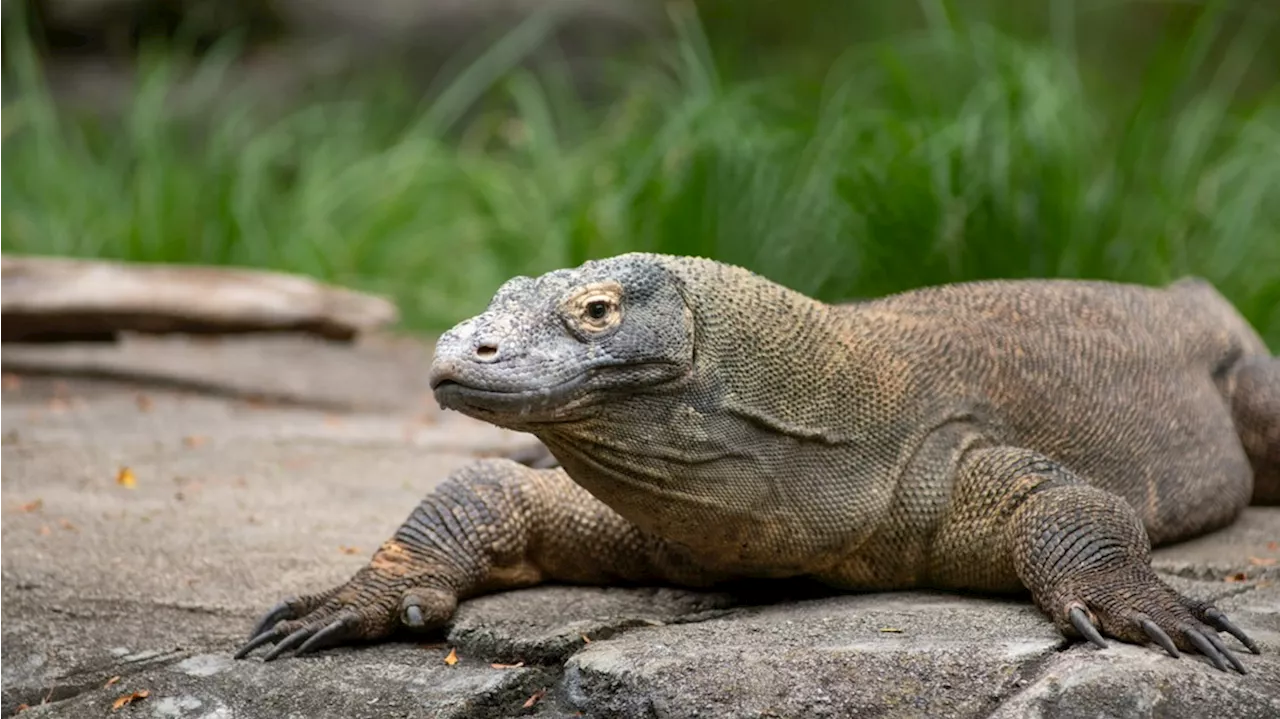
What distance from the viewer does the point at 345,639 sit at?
343 cm

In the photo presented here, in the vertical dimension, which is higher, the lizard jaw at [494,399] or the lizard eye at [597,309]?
the lizard eye at [597,309]

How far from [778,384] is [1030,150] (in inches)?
143

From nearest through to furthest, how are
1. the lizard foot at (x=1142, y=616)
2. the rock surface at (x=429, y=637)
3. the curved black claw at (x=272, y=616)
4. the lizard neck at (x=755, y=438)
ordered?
1. the rock surface at (x=429, y=637)
2. the lizard foot at (x=1142, y=616)
3. the lizard neck at (x=755, y=438)
4. the curved black claw at (x=272, y=616)

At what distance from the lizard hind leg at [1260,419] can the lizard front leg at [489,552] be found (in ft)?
7.49

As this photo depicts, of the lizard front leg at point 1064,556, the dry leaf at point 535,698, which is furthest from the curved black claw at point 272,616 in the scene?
the lizard front leg at point 1064,556

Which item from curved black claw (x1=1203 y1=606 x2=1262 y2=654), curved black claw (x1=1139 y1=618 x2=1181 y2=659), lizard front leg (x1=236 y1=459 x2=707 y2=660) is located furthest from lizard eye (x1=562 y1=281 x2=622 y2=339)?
curved black claw (x1=1203 y1=606 x2=1262 y2=654)

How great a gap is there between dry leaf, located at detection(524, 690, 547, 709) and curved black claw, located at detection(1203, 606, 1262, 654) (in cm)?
137

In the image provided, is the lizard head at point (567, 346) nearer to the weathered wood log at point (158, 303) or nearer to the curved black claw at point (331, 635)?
the curved black claw at point (331, 635)

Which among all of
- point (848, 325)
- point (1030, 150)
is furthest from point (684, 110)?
point (848, 325)

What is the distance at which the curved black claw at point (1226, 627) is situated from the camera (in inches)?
116

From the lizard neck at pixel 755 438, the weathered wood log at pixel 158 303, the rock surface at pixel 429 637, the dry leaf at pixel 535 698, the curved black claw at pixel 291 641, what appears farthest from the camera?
the weathered wood log at pixel 158 303

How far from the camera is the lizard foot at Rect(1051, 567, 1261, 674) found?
2.90 m

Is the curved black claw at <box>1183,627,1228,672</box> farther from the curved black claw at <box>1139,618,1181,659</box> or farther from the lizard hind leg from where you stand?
the lizard hind leg

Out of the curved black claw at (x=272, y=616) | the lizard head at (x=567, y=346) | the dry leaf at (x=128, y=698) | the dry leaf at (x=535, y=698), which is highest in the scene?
the lizard head at (x=567, y=346)
